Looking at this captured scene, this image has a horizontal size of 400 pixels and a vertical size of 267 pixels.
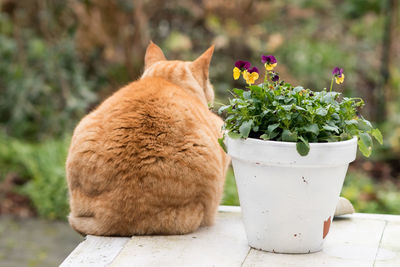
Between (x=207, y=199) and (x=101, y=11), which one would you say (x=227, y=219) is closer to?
(x=207, y=199)

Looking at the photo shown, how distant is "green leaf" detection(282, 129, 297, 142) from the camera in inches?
73.7

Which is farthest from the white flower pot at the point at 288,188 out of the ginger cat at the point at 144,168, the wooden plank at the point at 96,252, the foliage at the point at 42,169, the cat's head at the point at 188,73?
the foliage at the point at 42,169

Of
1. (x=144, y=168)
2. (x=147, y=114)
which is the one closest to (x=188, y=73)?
(x=147, y=114)

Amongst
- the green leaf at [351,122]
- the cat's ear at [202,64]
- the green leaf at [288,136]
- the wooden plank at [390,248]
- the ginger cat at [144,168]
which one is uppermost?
the cat's ear at [202,64]

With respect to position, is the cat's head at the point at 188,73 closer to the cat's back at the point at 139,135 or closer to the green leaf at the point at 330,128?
the cat's back at the point at 139,135

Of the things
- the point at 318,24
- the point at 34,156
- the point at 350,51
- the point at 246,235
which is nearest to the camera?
the point at 246,235

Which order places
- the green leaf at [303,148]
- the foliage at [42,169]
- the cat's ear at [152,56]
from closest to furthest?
the green leaf at [303,148] < the cat's ear at [152,56] < the foliage at [42,169]

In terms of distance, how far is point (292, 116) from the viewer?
6.24 feet

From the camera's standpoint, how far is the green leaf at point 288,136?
73.7 inches

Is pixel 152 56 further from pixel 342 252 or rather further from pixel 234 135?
pixel 342 252

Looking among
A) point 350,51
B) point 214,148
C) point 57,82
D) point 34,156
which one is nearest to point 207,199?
point 214,148

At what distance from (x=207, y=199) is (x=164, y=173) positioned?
0.24 m

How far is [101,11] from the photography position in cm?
631

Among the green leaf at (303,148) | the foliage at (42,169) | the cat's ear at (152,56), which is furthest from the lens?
the foliage at (42,169)
